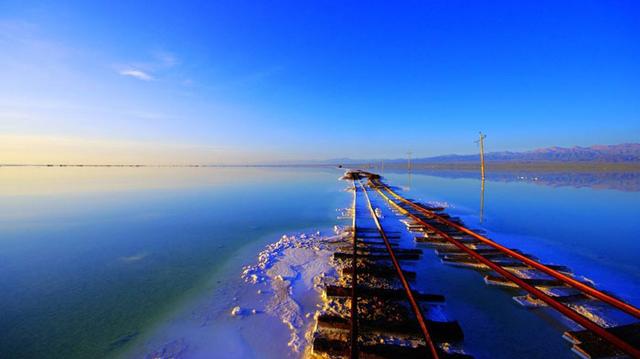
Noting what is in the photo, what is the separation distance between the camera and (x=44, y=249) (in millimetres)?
10203

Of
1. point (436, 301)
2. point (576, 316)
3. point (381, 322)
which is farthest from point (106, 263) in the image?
point (576, 316)

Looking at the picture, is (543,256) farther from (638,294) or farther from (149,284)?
(149,284)

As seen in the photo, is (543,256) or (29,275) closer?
(29,275)

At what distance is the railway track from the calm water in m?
0.54

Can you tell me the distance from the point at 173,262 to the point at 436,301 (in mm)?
7353

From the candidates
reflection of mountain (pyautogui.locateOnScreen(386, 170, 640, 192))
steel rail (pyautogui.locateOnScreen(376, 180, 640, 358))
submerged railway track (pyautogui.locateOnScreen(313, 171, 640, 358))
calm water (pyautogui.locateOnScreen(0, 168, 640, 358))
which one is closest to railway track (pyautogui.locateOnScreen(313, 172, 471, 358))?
submerged railway track (pyautogui.locateOnScreen(313, 171, 640, 358))

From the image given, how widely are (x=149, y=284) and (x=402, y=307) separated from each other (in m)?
6.07

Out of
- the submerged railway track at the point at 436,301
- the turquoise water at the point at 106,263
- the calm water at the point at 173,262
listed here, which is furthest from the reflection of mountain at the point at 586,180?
the turquoise water at the point at 106,263

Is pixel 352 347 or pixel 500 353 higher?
pixel 352 347

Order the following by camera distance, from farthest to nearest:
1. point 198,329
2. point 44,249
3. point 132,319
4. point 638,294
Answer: point 44,249
point 638,294
point 132,319
point 198,329

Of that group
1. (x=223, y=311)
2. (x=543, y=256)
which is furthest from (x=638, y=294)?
(x=223, y=311)

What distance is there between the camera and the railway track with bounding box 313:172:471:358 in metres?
4.04

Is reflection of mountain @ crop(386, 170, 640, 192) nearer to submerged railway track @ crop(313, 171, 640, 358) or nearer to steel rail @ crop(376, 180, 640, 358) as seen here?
submerged railway track @ crop(313, 171, 640, 358)

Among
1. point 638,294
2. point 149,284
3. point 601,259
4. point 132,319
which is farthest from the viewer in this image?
point 601,259
